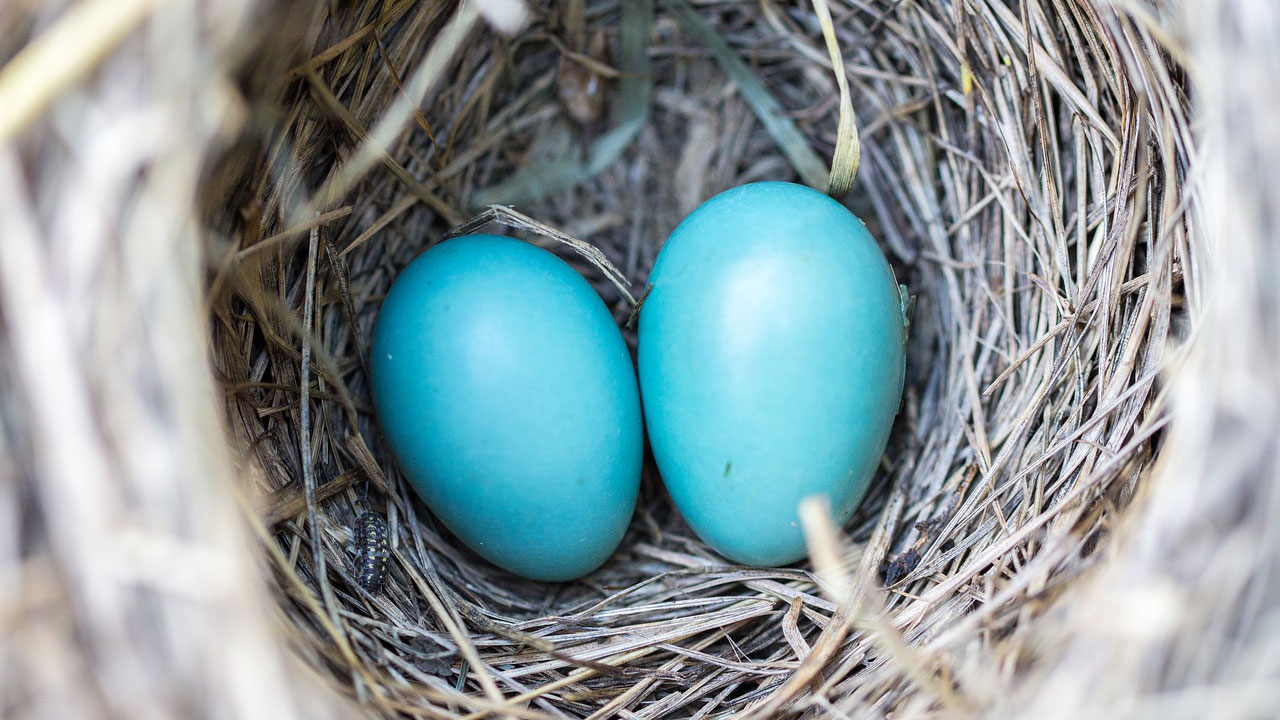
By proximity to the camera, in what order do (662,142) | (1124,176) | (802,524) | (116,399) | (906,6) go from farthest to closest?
(662,142)
(906,6)
(802,524)
(1124,176)
(116,399)

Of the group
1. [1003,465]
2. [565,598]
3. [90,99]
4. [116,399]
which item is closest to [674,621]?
[565,598]

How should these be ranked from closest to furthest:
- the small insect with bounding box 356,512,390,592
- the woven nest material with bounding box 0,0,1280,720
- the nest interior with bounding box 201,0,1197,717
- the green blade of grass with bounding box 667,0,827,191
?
the woven nest material with bounding box 0,0,1280,720 < the nest interior with bounding box 201,0,1197,717 < the small insect with bounding box 356,512,390,592 < the green blade of grass with bounding box 667,0,827,191

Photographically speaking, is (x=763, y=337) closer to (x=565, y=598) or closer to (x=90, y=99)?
(x=565, y=598)

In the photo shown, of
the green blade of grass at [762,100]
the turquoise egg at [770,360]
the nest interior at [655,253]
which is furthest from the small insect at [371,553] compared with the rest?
the green blade of grass at [762,100]

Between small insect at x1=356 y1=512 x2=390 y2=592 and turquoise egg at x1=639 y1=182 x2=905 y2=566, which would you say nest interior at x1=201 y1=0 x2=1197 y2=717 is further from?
turquoise egg at x1=639 y1=182 x2=905 y2=566

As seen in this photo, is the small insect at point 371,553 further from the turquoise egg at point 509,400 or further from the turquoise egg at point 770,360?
the turquoise egg at point 770,360

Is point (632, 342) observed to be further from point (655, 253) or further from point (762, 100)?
point (762, 100)

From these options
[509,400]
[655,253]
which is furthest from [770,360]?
[655,253]

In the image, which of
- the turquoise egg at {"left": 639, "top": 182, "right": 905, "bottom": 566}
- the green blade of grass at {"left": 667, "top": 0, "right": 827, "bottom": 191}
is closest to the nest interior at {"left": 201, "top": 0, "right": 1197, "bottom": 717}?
the green blade of grass at {"left": 667, "top": 0, "right": 827, "bottom": 191}
